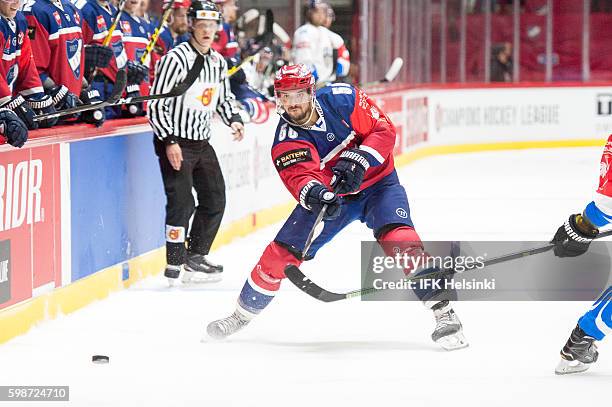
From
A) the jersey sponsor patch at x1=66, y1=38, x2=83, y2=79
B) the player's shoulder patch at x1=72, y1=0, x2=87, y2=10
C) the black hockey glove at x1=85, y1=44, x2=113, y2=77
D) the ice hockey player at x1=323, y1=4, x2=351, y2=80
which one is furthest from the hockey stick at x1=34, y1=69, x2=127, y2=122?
the ice hockey player at x1=323, y1=4, x2=351, y2=80

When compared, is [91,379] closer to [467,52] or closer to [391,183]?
[391,183]

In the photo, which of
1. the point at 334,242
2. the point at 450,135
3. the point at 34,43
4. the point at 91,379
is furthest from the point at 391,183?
the point at 450,135

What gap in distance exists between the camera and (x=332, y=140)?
465 centimetres

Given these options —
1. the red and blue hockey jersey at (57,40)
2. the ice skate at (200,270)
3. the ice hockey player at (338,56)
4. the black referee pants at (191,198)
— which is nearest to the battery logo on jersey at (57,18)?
the red and blue hockey jersey at (57,40)

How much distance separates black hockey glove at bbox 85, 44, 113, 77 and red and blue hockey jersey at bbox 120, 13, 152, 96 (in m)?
0.45

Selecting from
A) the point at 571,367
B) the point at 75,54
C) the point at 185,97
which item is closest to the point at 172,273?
the point at 185,97

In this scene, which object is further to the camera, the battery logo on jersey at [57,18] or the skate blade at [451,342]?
the battery logo on jersey at [57,18]

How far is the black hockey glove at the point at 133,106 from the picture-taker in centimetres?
626

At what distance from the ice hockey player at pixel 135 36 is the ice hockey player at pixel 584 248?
3.01 m

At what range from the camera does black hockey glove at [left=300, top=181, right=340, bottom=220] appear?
4344 mm

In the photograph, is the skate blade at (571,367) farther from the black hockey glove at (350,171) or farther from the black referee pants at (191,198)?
the black referee pants at (191,198)

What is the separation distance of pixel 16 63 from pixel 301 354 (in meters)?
1.65

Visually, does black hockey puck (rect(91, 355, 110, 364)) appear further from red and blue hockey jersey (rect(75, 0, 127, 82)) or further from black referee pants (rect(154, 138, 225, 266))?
red and blue hockey jersey (rect(75, 0, 127, 82))

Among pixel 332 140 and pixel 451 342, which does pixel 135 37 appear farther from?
pixel 451 342
